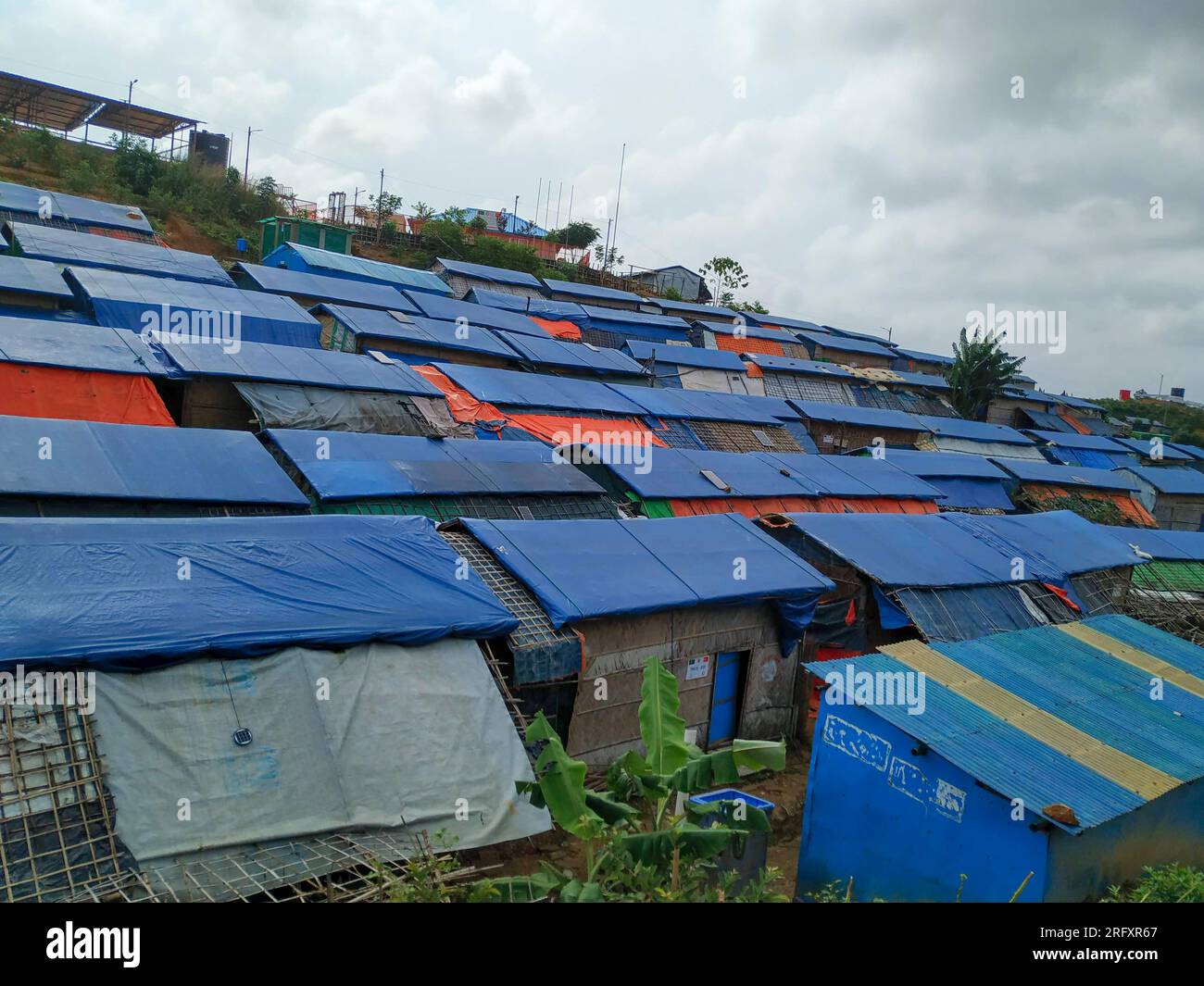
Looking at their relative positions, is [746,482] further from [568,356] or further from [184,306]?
[184,306]

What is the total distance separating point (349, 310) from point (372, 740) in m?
17.2

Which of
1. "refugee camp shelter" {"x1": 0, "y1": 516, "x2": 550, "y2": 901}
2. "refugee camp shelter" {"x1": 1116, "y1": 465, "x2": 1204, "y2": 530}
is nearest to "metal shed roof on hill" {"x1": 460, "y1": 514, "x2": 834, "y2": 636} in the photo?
"refugee camp shelter" {"x1": 0, "y1": 516, "x2": 550, "y2": 901}

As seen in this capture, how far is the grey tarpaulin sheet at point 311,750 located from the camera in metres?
6.41

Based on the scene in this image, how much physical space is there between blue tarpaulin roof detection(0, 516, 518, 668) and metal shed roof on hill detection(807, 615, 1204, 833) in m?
4.45

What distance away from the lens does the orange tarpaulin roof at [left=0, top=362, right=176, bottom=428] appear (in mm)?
13031

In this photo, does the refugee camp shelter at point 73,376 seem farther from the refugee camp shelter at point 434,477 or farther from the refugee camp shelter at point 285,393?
the refugee camp shelter at point 434,477

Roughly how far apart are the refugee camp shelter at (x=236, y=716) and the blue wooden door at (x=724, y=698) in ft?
13.9

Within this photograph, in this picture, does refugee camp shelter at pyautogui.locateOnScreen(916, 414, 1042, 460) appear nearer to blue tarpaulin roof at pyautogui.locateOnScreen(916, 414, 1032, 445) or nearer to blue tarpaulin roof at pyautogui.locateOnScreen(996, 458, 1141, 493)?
blue tarpaulin roof at pyautogui.locateOnScreen(916, 414, 1032, 445)

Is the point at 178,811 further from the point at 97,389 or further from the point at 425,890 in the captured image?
the point at 97,389

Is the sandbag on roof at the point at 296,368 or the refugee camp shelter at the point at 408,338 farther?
the refugee camp shelter at the point at 408,338

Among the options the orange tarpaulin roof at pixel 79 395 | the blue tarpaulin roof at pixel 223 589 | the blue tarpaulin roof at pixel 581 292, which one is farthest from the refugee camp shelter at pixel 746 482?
the blue tarpaulin roof at pixel 581 292

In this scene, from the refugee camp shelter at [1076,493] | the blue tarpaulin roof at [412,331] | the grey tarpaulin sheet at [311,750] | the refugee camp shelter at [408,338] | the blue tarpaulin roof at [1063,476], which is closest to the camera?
the grey tarpaulin sheet at [311,750]
